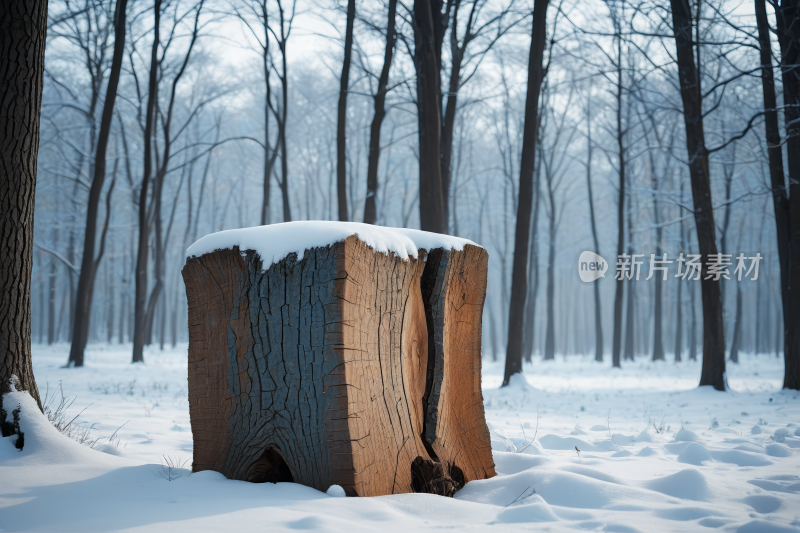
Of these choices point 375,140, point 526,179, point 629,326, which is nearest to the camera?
point 526,179

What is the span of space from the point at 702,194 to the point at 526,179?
119 inches

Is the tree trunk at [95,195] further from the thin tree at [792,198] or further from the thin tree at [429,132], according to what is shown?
the thin tree at [792,198]

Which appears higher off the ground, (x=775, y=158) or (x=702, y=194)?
(x=775, y=158)

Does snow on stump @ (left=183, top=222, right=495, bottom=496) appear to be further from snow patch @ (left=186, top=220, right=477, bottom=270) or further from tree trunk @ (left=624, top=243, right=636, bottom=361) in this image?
tree trunk @ (left=624, top=243, right=636, bottom=361)

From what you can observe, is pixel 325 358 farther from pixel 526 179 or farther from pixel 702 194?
pixel 702 194

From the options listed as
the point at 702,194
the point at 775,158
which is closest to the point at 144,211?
the point at 702,194

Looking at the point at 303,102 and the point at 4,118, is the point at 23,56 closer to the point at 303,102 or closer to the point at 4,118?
the point at 4,118

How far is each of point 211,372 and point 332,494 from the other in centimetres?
82

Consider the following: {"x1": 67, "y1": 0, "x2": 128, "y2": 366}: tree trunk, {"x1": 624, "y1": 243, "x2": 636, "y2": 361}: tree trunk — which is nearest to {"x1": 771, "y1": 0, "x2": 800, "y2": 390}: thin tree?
{"x1": 624, "y1": 243, "x2": 636, "y2": 361}: tree trunk

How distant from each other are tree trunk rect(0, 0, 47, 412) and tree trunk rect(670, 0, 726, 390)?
9.21m

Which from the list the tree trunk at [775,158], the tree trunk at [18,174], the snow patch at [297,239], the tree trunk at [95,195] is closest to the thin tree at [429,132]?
the tree trunk at [775,158]

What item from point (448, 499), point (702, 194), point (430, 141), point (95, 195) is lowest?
point (448, 499)

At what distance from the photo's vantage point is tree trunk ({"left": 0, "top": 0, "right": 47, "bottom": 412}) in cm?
283

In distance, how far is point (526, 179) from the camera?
10.1 metres
